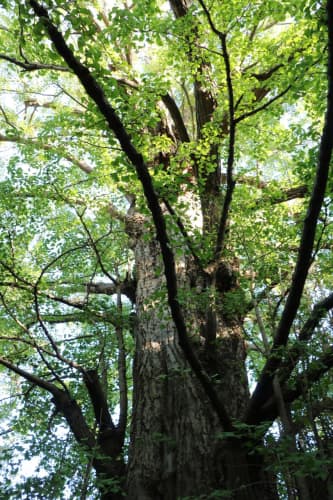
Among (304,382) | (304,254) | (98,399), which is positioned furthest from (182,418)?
(304,254)

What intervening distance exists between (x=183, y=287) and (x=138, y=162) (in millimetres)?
2478

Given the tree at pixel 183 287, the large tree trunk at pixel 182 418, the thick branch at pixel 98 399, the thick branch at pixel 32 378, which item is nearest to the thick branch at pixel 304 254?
the tree at pixel 183 287

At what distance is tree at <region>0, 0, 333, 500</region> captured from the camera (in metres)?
2.73

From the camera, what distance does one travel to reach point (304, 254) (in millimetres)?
2658

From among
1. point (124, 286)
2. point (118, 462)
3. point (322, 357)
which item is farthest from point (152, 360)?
point (322, 357)

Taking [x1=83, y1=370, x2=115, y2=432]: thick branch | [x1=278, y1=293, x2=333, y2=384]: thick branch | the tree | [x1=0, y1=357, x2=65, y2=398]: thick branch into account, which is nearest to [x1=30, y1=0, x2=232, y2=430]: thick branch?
the tree

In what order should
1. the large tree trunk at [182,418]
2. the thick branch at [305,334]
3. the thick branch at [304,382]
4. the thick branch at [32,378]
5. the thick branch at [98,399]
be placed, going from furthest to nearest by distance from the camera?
the thick branch at [98,399]
the thick branch at [32,378]
the large tree trunk at [182,418]
the thick branch at [305,334]
the thick branch at [304,382]

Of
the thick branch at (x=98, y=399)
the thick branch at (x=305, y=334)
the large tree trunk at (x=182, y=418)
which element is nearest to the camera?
the thick branch at (x=305, y=334)

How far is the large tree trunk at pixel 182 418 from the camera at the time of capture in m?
3.29

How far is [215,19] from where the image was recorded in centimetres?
460

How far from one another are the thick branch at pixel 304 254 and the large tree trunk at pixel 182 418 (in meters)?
0.47

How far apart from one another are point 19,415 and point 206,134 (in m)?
4.08

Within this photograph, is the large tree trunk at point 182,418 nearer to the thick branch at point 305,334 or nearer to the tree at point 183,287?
the tree at point 183,287

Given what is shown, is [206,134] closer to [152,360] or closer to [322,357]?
[152,360]
